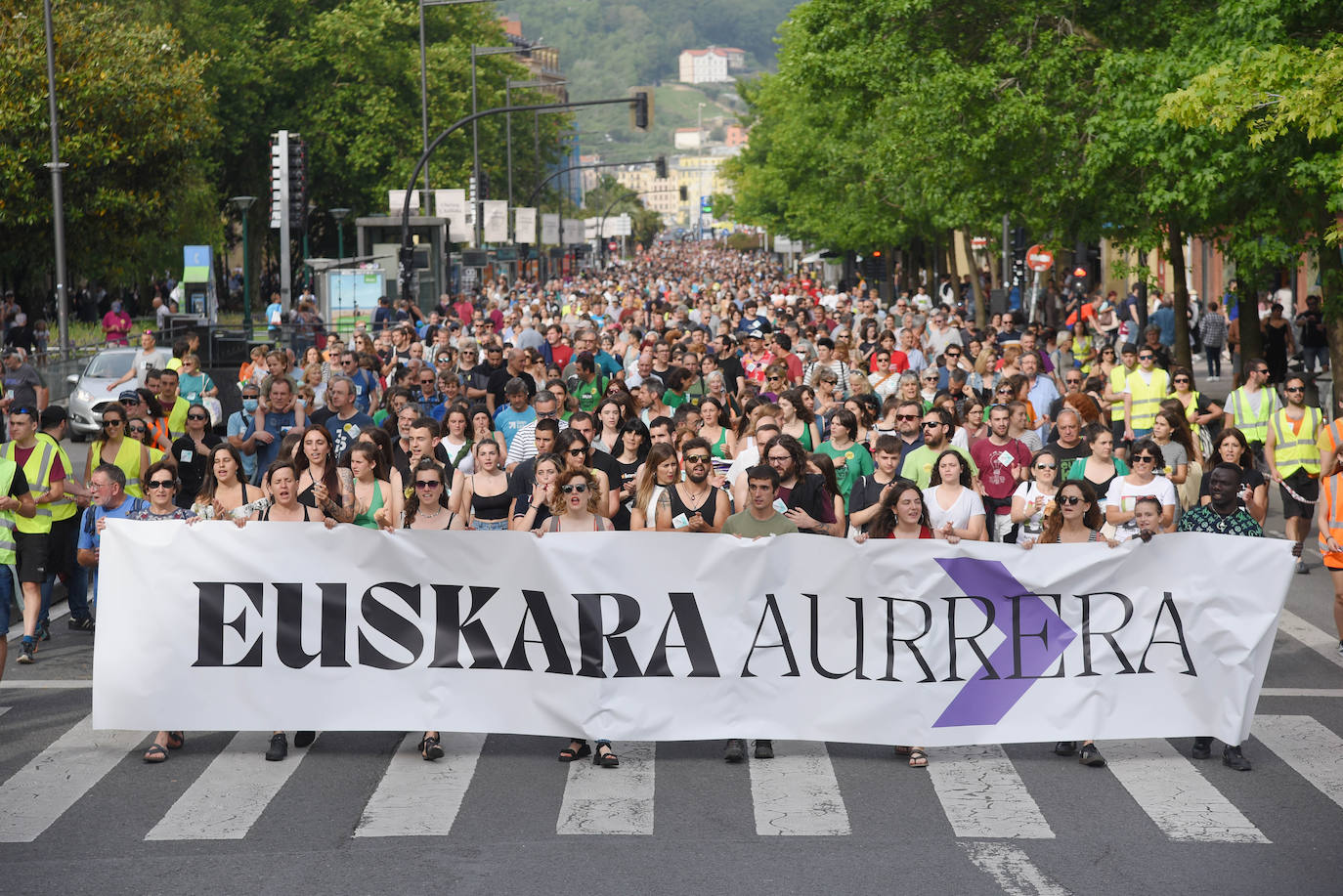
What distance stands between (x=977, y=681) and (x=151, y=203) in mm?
33668

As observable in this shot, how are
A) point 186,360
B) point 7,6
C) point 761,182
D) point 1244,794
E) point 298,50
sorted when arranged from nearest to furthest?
point 1244,794 < point 186,360 < point 7,6 < point 298,50 < point 761,182

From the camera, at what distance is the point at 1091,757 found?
9094mm

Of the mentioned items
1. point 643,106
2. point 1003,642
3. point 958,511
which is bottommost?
point 1003,642

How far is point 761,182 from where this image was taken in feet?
246

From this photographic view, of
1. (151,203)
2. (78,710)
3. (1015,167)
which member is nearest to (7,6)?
(151,203)

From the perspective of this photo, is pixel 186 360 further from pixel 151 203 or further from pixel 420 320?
pixel 151 203

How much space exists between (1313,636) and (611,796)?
19.7 feet

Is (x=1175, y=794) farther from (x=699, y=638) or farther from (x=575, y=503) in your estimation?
(x=575, y=503)

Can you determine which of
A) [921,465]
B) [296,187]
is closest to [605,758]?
[921,465]

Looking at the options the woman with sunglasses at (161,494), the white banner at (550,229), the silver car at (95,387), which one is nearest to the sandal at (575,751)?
the woman with sunglasses at (161,494)

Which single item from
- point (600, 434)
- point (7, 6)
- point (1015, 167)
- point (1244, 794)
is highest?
point (7, 6)

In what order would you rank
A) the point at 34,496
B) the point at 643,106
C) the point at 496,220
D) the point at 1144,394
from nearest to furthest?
the point at 34,496 → the point at 1144,394 → the point at 643,106 → the point at 496,220

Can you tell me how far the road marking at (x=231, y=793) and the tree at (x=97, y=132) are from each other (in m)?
26.0

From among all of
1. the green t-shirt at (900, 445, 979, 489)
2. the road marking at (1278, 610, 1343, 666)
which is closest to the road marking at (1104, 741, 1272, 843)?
the road marking at (1278, 610, 1343, 666)
